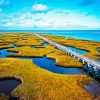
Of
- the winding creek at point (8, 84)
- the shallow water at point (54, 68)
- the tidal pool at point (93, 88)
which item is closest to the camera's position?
the tidal pool at point (93, 88)

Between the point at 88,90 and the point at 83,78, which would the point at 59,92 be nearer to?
the point at 88,90

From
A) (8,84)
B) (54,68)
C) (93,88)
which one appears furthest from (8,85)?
(54,68)

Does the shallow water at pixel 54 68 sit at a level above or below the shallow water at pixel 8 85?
below

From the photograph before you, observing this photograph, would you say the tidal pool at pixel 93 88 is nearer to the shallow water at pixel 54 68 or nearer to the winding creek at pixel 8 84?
the shallow water at pixel 54 68

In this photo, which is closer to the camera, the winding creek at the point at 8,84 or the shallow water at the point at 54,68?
the winding creek at the point at 8,84

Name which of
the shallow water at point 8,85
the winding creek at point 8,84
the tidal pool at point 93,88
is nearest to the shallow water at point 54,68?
the tidal pool at point 93,88

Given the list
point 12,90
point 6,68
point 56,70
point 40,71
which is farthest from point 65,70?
point 12,90

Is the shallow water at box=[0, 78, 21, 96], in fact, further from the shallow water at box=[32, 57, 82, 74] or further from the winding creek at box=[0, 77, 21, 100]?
the shallow water at box=[32, 57, 82, 74]

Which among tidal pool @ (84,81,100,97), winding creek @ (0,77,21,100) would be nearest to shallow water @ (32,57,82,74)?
tidal pool @ (84,81,100,97)

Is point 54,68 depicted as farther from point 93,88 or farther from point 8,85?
point 93,88
